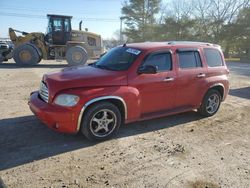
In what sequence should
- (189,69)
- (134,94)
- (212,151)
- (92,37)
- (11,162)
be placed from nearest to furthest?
(11,162), (212,151), (134,94), (189,69), (92,37)

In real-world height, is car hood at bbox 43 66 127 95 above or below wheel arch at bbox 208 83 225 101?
above

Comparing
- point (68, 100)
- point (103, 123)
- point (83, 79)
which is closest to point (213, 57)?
point (103, 123)

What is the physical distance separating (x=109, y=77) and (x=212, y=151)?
2.24m

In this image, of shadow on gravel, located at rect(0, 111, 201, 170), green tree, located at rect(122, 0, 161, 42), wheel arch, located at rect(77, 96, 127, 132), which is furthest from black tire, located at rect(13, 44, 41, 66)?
green tree, located at rect(122, 0, 161, 42)

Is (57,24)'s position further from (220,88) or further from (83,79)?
(83,79)

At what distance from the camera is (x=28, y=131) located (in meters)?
5.11

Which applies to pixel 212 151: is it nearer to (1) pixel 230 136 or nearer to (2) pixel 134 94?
(1) pixel 230 136

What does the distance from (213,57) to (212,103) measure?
1.14 metres

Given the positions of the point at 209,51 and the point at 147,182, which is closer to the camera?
the point at 147,182

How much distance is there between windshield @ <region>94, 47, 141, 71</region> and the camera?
5.17m

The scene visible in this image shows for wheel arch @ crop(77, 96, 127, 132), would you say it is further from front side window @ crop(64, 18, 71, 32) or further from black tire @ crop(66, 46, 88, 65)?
front side window @ crop(64, 18, 71, 32)

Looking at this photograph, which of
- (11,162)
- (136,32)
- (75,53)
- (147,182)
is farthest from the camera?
(136,32)

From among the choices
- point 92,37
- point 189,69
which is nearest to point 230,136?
point 189,69

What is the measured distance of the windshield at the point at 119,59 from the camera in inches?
203
